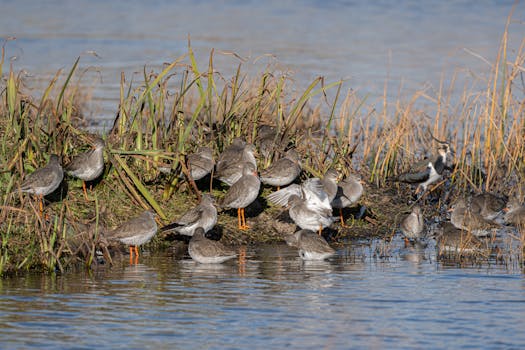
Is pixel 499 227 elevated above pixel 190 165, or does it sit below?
below

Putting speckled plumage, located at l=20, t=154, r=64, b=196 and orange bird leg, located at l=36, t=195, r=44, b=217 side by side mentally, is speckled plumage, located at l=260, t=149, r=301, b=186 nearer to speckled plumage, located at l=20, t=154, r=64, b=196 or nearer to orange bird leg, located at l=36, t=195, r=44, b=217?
speckled plumage, located at l=20, t=154, r=64, b=196

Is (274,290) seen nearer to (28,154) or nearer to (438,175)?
(28,154)

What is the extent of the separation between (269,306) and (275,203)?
4.34 m

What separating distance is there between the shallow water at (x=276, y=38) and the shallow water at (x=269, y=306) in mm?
10123

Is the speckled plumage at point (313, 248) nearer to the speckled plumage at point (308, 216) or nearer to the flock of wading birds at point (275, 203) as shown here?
the flock of wading birds at point (275, 203)

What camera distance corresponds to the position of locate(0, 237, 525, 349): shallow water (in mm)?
7449

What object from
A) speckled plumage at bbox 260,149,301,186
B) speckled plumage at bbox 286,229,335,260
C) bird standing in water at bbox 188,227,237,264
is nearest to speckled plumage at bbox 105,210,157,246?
bird standing in water at bbox 188,227,237,264

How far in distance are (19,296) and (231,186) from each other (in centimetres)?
417

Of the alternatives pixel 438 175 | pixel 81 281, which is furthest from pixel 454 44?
pixel 81 281

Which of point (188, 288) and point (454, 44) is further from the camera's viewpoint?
point (454, 44)

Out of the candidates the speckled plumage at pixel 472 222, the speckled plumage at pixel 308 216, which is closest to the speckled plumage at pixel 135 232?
the speckled plumage at pixel 308 216

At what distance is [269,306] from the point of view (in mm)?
8430

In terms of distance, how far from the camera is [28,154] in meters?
11.5

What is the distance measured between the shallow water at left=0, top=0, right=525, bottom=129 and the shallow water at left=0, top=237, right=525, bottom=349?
10123mm
